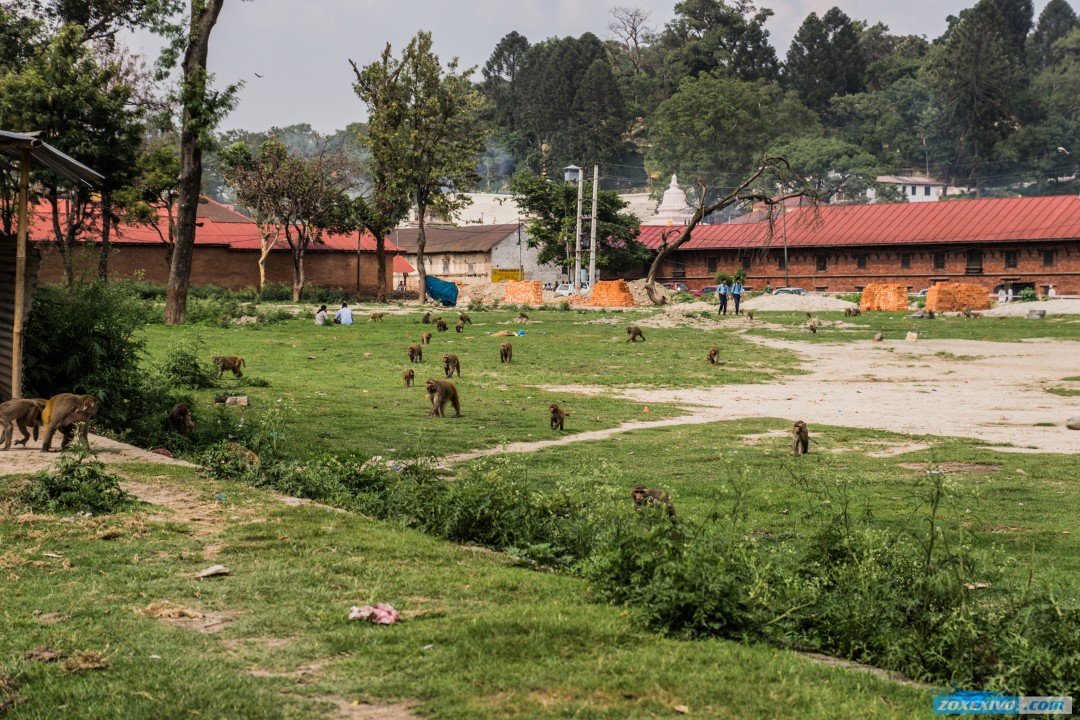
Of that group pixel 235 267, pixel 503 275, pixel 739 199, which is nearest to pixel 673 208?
pixel 503 275

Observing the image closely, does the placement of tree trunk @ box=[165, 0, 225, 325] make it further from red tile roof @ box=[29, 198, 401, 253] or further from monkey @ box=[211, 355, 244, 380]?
red tile roof @ box=[29, 198, 401, 253]

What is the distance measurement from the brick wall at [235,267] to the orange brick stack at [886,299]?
88.5ft

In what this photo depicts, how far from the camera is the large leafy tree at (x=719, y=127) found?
10300 centimetres

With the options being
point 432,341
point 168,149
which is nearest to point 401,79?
point 168,149

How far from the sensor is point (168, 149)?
50.1m

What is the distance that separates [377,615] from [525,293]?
2196 inches

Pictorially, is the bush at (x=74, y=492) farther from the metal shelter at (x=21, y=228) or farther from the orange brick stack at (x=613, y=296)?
the orange brick stack at (x=613, y=296)

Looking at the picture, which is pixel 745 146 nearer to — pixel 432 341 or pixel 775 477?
pixel 432 341

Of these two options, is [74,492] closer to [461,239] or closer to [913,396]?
[913,396]

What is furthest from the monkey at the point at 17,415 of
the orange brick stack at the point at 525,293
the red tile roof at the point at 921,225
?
the red tile roof at the point at 921,225

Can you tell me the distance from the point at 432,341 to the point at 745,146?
79.4m

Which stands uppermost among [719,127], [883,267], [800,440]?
[719,127]

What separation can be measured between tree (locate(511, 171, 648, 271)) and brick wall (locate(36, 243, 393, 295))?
1004cm

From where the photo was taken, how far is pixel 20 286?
43.7 ft
